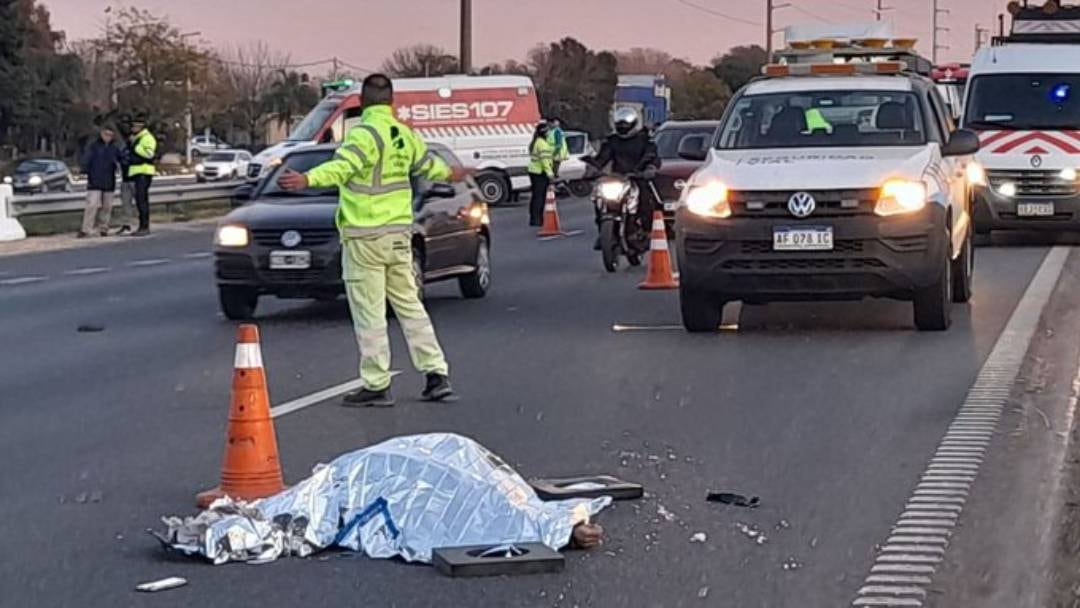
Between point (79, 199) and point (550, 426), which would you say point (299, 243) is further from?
point (79, 199)

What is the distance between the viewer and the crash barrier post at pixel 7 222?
28609 mm

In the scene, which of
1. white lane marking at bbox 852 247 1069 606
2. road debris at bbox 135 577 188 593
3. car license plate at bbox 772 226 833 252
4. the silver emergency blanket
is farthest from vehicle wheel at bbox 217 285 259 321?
road debris at bbox 135 577 188 593

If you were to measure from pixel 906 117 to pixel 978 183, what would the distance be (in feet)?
29.0

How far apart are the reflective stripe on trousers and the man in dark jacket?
19.1m

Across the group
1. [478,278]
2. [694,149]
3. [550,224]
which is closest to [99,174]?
[550,224]

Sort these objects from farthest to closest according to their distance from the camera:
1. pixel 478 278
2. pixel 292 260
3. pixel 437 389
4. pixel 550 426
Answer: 1. pixel 478 278
2. pixel 292 260
3. pixel 437 389
4. pixel 550 426

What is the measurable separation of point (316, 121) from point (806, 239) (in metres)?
25.3

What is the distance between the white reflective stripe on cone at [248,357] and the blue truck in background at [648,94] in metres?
59.8

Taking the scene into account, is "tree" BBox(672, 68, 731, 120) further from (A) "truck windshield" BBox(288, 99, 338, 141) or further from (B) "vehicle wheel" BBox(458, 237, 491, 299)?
(B) "vehicle wheel" BBox(458, 237, 491, 299)

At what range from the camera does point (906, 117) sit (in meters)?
14.6

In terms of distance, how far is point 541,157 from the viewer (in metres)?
31.0

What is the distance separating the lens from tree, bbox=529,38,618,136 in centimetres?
8512

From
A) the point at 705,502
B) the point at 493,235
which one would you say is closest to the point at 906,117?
the point at 705,502

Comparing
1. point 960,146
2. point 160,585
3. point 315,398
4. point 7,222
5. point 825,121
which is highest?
point 825,121
